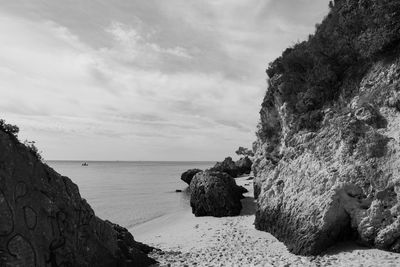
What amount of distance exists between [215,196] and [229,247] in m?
9.08

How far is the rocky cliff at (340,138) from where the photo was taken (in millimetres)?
12211

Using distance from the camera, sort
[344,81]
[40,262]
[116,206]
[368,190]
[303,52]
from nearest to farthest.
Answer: [40,262], [368,190], [344,81], [303,52], [116,206]

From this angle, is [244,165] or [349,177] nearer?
[349,177]

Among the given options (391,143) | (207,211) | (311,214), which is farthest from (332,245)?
(207,211)

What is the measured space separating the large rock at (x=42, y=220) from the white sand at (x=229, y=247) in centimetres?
287

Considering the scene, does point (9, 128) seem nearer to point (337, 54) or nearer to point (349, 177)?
point (349, 177)

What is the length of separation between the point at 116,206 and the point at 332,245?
945 inches

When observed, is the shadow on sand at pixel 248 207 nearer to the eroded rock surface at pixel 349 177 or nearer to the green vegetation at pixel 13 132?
the eroded rock surface at pixel 349 177

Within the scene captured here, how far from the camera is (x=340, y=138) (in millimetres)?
13695

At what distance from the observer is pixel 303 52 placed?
17.5m

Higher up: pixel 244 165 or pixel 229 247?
pixel 244 165

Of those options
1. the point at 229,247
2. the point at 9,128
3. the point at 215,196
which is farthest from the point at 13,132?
the point at 215,196

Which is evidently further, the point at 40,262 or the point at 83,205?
the point at 83,205

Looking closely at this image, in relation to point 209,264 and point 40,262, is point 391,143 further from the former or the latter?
point 40,262
